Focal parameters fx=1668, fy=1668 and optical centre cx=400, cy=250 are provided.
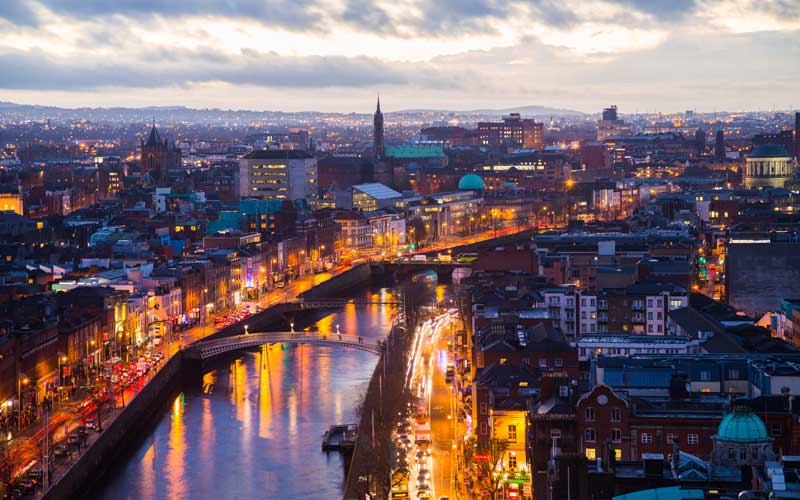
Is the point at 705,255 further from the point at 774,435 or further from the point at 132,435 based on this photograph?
the point at 774,435

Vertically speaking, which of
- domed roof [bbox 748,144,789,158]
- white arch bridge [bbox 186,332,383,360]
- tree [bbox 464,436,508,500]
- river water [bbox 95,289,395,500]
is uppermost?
domed roof [bbox 748,144,789,158]

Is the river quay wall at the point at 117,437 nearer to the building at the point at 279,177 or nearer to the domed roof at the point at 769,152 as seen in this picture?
the building at the point at 279,177

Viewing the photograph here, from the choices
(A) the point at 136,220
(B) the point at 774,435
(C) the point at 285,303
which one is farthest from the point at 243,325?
(B) the point at 774,435

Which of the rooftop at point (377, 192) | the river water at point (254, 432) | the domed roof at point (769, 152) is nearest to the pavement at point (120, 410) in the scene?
the river water at point (254, 432)

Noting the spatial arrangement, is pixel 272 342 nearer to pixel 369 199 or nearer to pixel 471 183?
pixel 369 199

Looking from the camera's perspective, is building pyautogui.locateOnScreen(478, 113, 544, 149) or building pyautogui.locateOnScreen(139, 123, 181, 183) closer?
building pyautogui.locateOnScreen(139, 123, 181, 183)

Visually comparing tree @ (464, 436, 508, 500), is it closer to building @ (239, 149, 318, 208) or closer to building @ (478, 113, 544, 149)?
building @ (239, 149, 318, 208)

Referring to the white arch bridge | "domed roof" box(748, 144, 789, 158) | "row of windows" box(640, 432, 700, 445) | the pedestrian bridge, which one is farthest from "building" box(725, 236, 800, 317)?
"domed roof" box(748, 144, 789, 158)
